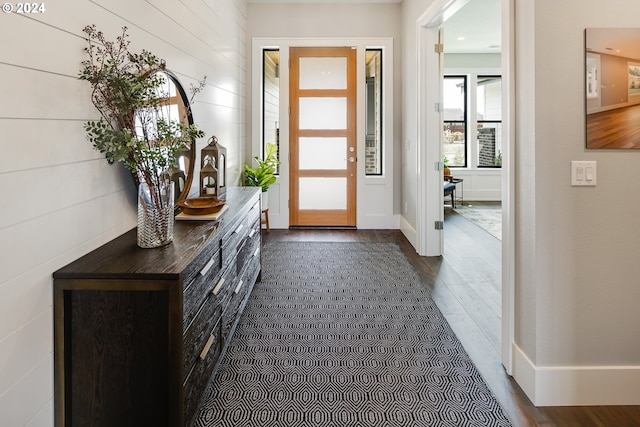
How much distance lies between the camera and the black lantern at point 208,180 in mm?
2955

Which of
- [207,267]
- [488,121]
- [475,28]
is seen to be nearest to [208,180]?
[207,267]

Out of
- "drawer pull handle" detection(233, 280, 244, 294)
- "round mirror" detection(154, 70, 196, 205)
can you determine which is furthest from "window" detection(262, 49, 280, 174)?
"drawer pull handle" detection(233, 280, 244, 294)

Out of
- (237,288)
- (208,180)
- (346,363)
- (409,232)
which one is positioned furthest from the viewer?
(409,232)

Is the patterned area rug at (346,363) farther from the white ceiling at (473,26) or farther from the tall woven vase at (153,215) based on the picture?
the white ceiling at (473,26)

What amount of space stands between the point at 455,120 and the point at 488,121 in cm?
66

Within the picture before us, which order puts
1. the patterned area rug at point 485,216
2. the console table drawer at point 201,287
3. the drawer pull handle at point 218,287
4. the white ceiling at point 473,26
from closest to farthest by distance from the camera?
the console table drawer at point 201,287
the drawer pull handle at point 218,287
the white ceiling at point 473,26
the patterned area rug at point 485,216

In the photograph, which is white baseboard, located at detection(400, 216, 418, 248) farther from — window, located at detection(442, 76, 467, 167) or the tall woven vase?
window, located at detection(442, 76, 467, 167)

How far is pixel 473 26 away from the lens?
21.2 ft

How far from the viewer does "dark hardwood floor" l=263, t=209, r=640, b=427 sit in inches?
74.2

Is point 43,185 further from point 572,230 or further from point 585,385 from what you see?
point 585,385

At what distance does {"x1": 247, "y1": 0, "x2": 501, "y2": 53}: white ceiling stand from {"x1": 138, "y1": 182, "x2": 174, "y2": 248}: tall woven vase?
14.6 feet

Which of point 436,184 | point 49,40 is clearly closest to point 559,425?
point 49,40

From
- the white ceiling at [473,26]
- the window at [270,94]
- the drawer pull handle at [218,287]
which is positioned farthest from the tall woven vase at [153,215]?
the white ceiling at [473,26]

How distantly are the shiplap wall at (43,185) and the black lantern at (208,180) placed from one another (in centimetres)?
76
